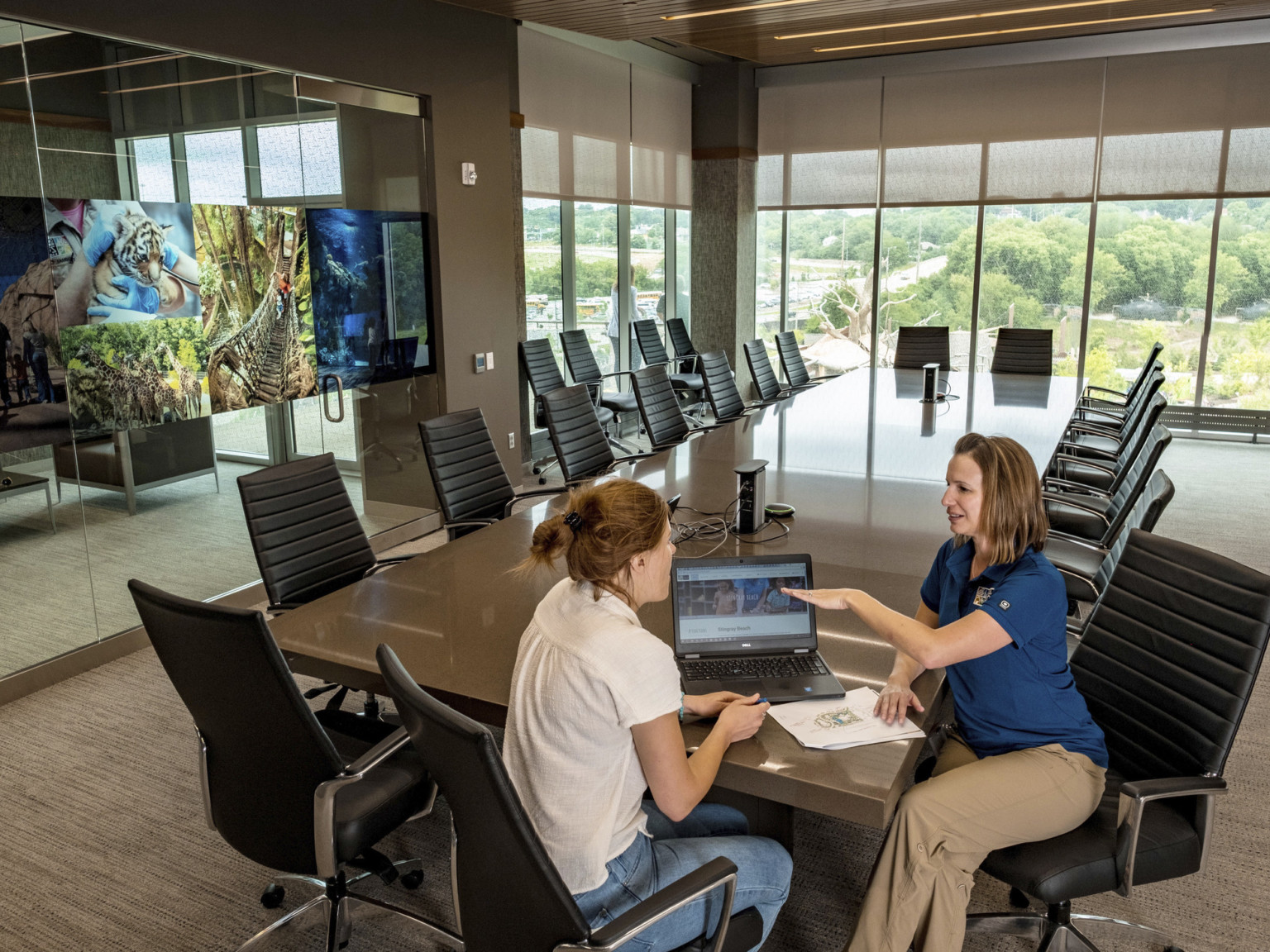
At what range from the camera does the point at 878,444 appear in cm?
495

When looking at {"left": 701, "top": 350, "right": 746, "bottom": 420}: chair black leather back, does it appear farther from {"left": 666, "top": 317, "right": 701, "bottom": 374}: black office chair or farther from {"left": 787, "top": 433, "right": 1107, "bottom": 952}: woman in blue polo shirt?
{"left": 787, "top": 433, "right": 1107, "bottom": 952}: woman in blue polo shirt

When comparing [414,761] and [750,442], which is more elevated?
[750,442]

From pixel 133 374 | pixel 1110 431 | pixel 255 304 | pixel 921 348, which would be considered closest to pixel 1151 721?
pixel 133 374

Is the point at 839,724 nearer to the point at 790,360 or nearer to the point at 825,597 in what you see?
the point at 825,597

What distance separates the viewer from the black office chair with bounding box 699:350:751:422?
639 centimetres

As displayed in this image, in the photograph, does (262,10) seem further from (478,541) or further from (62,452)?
(478,541)

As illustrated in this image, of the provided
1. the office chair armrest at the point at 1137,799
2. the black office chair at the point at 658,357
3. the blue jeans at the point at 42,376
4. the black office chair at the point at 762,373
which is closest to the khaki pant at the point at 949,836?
the office chair armrest at the point at 1137,799

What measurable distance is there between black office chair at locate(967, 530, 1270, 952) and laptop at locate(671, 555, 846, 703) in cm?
64

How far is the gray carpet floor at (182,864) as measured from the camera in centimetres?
254

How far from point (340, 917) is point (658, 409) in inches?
141

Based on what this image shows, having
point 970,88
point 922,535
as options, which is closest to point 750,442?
point 922,535

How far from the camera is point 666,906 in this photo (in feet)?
5.23

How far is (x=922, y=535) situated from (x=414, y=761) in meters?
1.88

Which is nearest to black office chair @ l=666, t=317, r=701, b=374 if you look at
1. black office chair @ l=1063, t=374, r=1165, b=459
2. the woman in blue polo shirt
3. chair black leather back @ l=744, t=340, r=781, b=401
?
chair black leather back @ l=744, t=340, r=781, b=401
